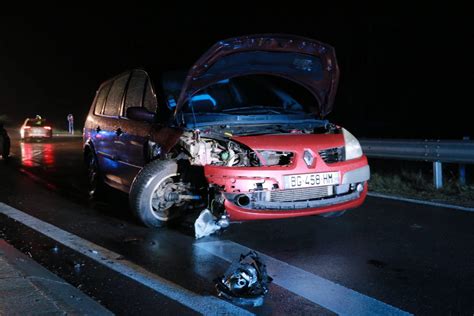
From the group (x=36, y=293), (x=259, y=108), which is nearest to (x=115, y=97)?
(x=259, y=108)

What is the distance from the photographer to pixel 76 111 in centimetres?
6525

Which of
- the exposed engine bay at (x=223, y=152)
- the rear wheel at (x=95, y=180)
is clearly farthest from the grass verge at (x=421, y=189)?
the rear wheel at (x=95, y=180)

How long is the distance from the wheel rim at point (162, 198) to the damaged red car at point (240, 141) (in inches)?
0.4

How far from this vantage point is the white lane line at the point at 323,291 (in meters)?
3.32

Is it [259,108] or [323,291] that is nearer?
[323,291]

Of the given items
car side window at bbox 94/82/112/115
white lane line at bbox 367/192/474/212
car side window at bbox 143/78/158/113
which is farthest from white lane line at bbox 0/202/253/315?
white lane line at bbox 367/192/474/212

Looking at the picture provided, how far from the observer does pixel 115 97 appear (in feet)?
23.9

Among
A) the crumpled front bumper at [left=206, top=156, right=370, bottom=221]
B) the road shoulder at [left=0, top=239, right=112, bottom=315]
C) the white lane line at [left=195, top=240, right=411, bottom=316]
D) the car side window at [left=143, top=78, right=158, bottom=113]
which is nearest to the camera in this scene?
the road shoulder at [left=0, top=239, right=112, bottom=315]

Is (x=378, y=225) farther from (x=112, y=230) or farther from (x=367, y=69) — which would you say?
(x=367, y=69)

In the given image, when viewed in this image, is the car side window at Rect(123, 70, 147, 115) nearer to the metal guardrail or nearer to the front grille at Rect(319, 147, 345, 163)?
the front grille at Rect(319, 147, 345, 163)

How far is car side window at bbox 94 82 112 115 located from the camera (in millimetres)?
7804

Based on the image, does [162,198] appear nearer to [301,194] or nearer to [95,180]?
[301,194]

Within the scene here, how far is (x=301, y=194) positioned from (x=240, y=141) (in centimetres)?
76

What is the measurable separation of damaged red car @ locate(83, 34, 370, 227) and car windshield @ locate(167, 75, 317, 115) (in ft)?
0.05
